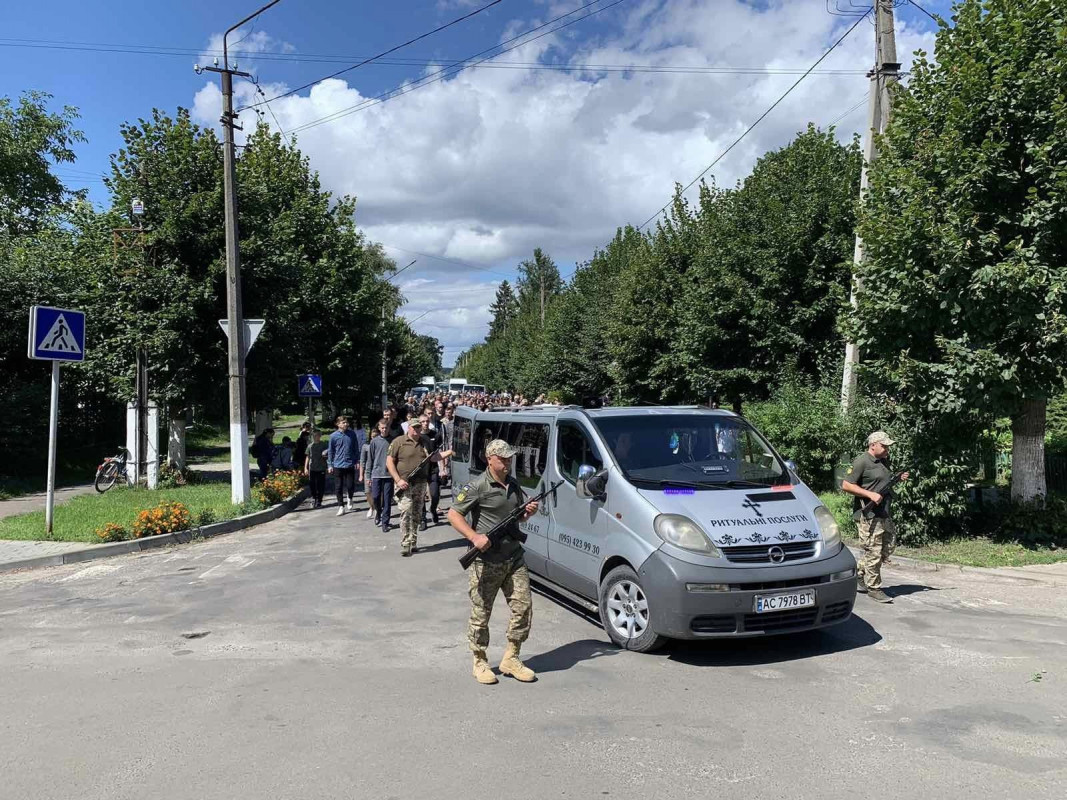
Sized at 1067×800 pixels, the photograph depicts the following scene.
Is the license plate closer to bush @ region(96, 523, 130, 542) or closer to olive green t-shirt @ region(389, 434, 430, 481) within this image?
olive green t-shirt @ region(389, 434, 430, 481)

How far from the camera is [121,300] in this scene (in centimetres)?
1620

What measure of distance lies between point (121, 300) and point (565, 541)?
44.1ft

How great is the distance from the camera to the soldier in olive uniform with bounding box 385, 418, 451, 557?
32.9 ft

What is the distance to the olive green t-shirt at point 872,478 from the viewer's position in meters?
7.25

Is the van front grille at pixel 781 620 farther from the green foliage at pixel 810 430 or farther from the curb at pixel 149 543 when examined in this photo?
the curb at pixel 149 543

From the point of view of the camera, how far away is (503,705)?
4777mm

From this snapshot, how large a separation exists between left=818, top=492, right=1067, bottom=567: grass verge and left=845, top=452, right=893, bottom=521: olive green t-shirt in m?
2.58

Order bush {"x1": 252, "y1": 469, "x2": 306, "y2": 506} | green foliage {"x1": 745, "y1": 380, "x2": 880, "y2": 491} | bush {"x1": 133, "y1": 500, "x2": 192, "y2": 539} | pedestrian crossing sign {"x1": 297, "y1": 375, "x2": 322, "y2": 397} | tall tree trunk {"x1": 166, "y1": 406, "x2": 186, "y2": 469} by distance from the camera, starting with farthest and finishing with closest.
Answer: pedestrian crossing sign {"x1": 297, "y1": 375, "x2": 322, "y2": 397} → tall tree trunk {"x1": 166, "y1": 406, "x2": 186, "y2": 469} → bush {"x1": 252, "y1": 469, "x2": 306, "y2": 506} → green foliage {"x1": 745, "y1": 380, "x2": 880, "y2": 491} → bush {"x1": 133, "y1": 500, "x2": 192, "y2": 539}

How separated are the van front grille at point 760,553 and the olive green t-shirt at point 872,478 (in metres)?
2.07

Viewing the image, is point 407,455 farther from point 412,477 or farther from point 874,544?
point 874,544

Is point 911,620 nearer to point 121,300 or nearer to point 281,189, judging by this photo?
point 121,300

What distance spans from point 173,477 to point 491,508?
14.5m

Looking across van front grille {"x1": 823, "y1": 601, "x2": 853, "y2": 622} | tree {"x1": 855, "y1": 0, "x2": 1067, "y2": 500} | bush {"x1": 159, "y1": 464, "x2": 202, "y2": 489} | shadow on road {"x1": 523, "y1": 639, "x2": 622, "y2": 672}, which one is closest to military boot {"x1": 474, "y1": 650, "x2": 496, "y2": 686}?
shadow on road {"x1": 523, "y1": 639, "x2": 622, "y2": 672}

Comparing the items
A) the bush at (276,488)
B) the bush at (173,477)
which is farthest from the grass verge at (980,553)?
the bush at (173,477)
